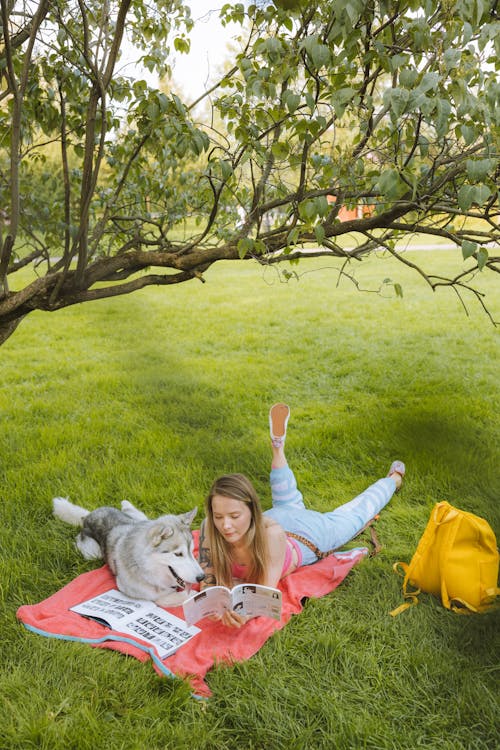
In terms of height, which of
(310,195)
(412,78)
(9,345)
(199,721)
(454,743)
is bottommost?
(454,743)

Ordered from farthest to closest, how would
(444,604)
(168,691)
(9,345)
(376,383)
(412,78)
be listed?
(9,345) → (376,383) → (444,604) → (168,691) → (412,78)

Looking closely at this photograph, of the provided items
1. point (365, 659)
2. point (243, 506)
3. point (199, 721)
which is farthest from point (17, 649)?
point (365, 659)

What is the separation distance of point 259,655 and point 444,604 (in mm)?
823

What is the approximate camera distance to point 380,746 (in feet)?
6.49

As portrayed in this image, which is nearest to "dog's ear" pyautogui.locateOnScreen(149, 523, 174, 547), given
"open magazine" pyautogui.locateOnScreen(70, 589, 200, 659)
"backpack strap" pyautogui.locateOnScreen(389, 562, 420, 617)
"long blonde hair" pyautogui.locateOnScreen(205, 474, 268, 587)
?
"long blonde hair" pyautogui.locateOnScreen(205, 474, 268, 587)

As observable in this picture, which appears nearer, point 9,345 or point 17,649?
point 17,649

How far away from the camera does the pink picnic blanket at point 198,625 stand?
7.80 ft

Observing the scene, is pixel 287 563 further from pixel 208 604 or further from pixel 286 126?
pixel 286 126

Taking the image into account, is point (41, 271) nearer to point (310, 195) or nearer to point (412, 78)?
point (310, 195)

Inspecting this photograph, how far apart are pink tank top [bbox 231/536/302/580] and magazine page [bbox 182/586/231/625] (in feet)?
1.07

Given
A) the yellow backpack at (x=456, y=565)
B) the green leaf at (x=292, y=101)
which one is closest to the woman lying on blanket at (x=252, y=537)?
the yellow backpack at (x=456, y=565)

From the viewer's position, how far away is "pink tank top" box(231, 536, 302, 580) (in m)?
2.78

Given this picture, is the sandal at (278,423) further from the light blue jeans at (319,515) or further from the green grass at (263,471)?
the green grass at (263,471)

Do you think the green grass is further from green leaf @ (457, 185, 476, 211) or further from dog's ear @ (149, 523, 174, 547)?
green leaf @ (457, 185, 476, 211)
